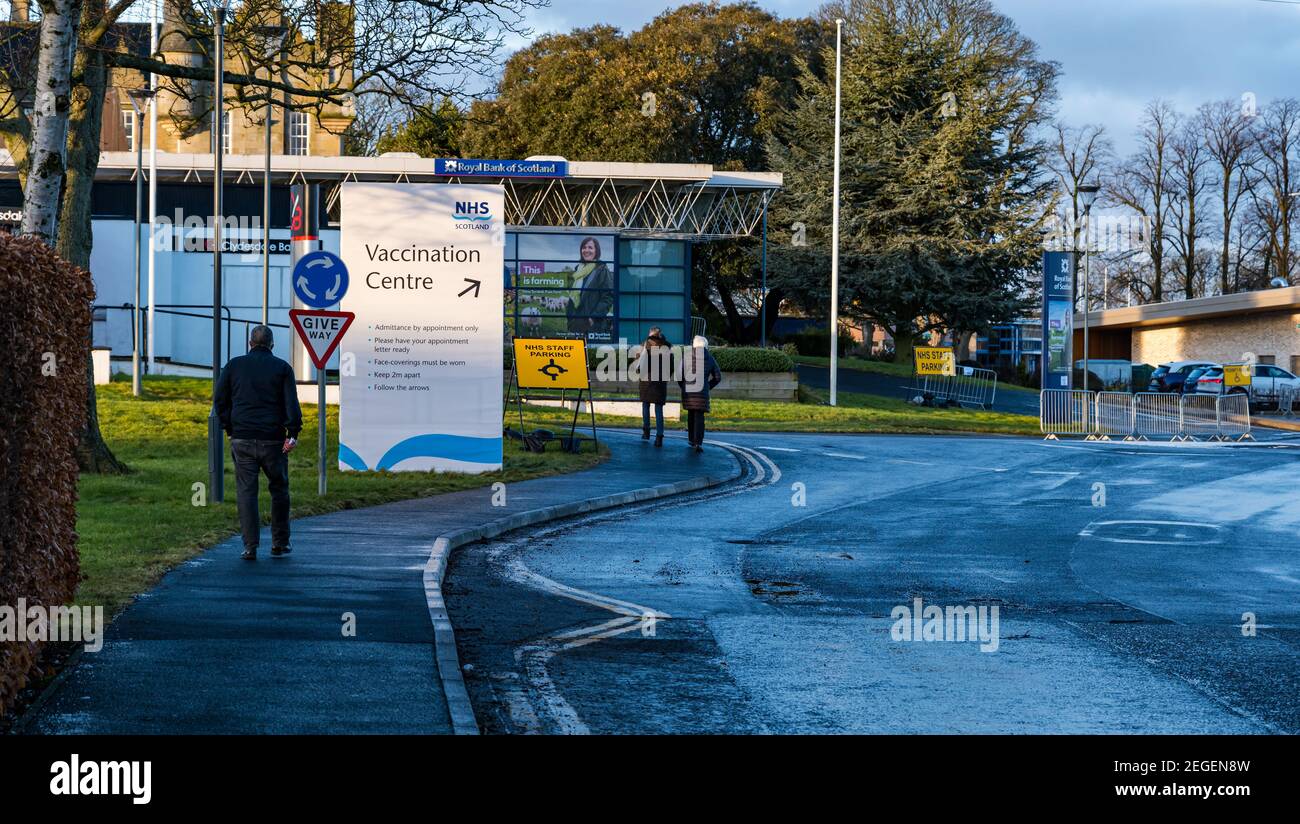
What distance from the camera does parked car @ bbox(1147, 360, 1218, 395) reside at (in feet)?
190

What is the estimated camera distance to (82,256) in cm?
1867

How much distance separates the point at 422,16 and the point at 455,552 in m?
9.43

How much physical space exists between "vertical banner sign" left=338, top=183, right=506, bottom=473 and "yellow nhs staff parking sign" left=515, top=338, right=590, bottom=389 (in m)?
3.64

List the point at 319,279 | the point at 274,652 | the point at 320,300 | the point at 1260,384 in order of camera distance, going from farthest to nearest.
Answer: the point at 1260,384 < the point at 320,300 < the point at 319,279 < the point at 274,652

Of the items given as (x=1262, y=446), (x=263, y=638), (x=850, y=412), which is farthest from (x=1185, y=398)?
(x=263, y=638)

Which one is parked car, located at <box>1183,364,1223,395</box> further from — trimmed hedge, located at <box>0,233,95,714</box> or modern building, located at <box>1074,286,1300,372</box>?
trimmed hedge, located at <box>0,233,95,714</box>

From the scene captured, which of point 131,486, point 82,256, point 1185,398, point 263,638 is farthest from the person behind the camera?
point 1185,398

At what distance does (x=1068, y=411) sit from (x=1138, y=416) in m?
1.54

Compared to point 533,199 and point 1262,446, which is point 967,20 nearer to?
point 533,199

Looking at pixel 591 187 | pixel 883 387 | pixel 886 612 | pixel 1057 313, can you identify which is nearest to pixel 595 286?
pixel 591 187

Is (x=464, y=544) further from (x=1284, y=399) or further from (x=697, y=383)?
(x=1284, y=399)

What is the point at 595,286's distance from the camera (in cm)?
5034

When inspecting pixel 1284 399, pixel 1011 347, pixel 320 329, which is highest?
pixel 1011 347

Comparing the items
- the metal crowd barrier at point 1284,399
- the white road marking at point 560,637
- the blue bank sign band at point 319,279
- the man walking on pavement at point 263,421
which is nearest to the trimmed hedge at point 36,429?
the white road marking at point 560,637
